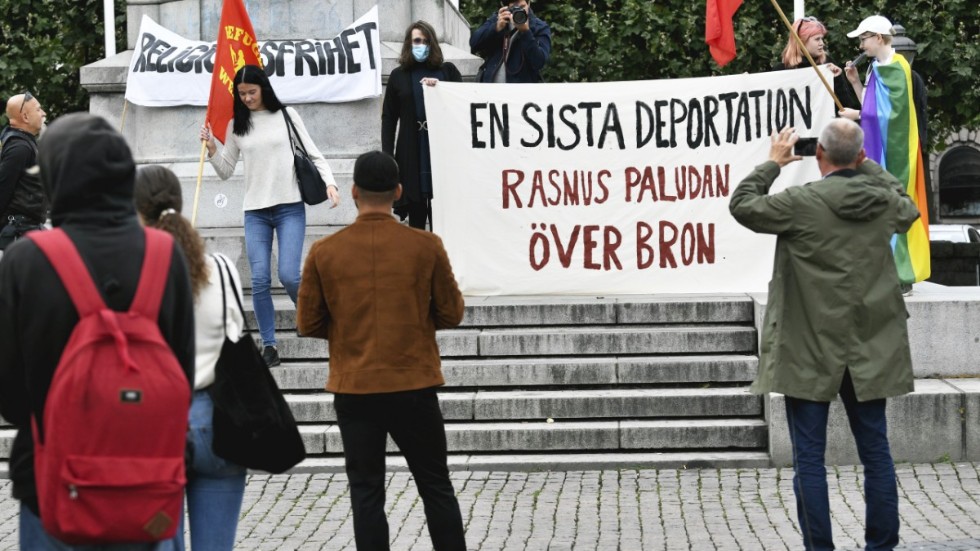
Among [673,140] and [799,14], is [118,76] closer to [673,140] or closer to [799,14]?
[673,140]

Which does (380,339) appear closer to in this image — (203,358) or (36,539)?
(203,358)

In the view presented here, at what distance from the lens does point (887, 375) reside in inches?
255

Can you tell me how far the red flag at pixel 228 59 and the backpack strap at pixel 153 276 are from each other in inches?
244

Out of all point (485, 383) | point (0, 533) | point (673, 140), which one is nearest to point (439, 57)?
point (673, 140)

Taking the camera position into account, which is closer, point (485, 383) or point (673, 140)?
point (485, 383)

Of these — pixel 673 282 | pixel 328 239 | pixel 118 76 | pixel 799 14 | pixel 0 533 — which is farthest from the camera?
pixel 799 14

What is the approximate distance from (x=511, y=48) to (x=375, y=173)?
608 centimetres

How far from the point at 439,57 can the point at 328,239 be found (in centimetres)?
527

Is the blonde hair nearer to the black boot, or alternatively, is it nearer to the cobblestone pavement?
the cobblestone pavement

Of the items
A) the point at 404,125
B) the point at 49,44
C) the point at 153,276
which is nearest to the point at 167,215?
the point at 153,276

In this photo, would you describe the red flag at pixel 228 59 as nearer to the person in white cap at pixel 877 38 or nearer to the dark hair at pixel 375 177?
the person in white cap at pixel 877 38

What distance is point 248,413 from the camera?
16.4 ft

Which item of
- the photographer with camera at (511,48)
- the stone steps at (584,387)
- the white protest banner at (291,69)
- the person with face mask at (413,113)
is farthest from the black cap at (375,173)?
the white protest banner at (291,69)

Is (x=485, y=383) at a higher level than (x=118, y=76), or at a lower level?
lower
